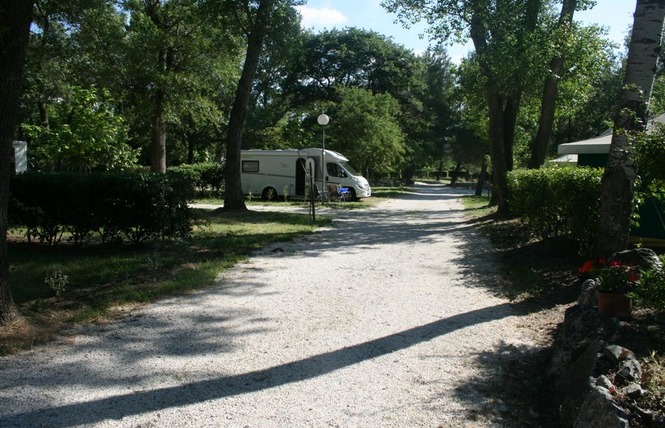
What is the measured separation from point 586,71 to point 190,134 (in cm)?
2847

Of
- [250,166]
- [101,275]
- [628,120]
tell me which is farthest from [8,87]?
[250,166]

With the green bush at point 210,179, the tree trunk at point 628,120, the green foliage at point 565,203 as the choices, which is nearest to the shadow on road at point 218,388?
the tree trunk at point 628,120

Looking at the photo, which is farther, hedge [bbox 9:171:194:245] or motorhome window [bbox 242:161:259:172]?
motorhome window [bbox 242:161:259:172]

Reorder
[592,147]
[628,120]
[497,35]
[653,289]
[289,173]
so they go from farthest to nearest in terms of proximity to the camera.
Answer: [289,173] → [497,35] → [592,147] → [628,120] → [653,289]

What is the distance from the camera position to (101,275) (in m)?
6.86

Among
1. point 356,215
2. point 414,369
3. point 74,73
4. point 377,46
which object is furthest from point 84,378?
point 377,46

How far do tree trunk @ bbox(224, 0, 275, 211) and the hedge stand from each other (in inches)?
290

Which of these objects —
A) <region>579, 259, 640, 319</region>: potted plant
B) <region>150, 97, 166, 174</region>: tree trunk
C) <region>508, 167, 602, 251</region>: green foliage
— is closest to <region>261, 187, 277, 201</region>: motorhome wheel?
<region>150, 97, 166, 174</region>: tree trunk

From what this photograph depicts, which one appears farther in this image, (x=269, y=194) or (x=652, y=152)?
(x=269, y=194)

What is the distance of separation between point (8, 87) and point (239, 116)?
36.6 feet

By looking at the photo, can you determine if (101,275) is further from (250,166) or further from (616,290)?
(250,166)

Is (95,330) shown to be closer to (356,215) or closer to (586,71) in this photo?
(356,215)

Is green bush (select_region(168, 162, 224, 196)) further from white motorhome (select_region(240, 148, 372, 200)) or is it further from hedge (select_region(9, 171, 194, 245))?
hedge (select_region(9, 171, 194, 245))

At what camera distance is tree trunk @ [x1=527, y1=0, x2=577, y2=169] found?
45.5 feet
